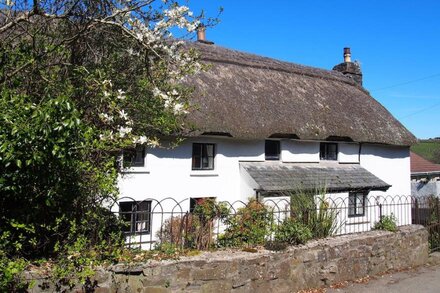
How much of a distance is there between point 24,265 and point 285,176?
11.1 meters

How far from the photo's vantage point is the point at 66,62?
550cm

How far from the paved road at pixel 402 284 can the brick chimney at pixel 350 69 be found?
16.8 m

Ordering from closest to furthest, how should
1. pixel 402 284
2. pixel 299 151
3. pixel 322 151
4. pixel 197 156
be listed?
pixel 402 284, pixel 197 156, pixel 299 151, pixel 322 151

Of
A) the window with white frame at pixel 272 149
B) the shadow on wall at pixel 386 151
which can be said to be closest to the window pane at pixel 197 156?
the window with white frame at pixel 272 149

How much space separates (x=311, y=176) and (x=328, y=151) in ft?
9.18

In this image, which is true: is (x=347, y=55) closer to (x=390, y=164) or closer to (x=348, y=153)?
(x=390, y=164)

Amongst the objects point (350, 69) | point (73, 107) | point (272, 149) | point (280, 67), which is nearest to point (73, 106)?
point (73, 107)

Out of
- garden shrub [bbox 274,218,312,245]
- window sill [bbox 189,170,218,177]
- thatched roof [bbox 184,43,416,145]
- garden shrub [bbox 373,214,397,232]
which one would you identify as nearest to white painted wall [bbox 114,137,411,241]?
window sill [bbox 189,170,218,177]

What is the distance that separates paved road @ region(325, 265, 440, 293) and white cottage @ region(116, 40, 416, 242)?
18.0 feet

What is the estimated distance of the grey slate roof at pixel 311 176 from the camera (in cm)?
1373

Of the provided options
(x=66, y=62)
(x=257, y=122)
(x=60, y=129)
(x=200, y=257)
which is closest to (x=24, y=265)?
(x=60, y=129)

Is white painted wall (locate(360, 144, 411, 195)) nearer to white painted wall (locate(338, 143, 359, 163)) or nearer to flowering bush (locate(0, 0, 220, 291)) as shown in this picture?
white painted wall (locate(338, 143, 359, 163))

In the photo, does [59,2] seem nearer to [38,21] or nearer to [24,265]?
[38,21]

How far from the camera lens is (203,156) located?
45.8 feet
